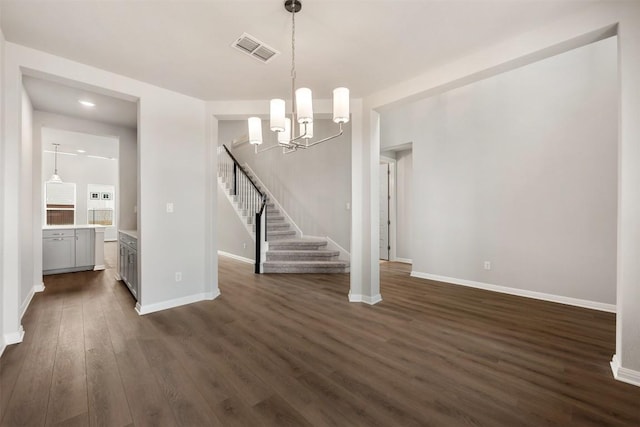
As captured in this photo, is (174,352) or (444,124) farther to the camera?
(444,124)

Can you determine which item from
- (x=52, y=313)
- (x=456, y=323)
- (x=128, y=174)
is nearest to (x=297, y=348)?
(x=456, y=323)

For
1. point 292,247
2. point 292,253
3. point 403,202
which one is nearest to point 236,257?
point 292,247

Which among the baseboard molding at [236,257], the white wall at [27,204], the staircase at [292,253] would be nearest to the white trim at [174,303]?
the white wall at [27,204]

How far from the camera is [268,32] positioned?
2389mm

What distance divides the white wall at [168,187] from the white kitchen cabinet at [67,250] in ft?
10.8

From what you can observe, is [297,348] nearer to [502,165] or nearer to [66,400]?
[66,400]

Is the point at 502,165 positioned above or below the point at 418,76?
below

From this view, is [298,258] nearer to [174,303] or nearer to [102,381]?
[174,303]

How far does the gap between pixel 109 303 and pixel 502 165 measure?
19.6ft

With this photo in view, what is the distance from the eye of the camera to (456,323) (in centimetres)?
302

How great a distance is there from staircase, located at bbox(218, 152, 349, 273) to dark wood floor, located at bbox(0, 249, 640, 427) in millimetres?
1786

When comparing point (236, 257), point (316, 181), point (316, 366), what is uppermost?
point (316, 181)

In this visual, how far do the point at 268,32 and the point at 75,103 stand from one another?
11.5 ft

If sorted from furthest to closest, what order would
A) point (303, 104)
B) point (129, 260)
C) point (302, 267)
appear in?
1. point (302, 267)
2. point (129, 260)
3. point (303, 104)
